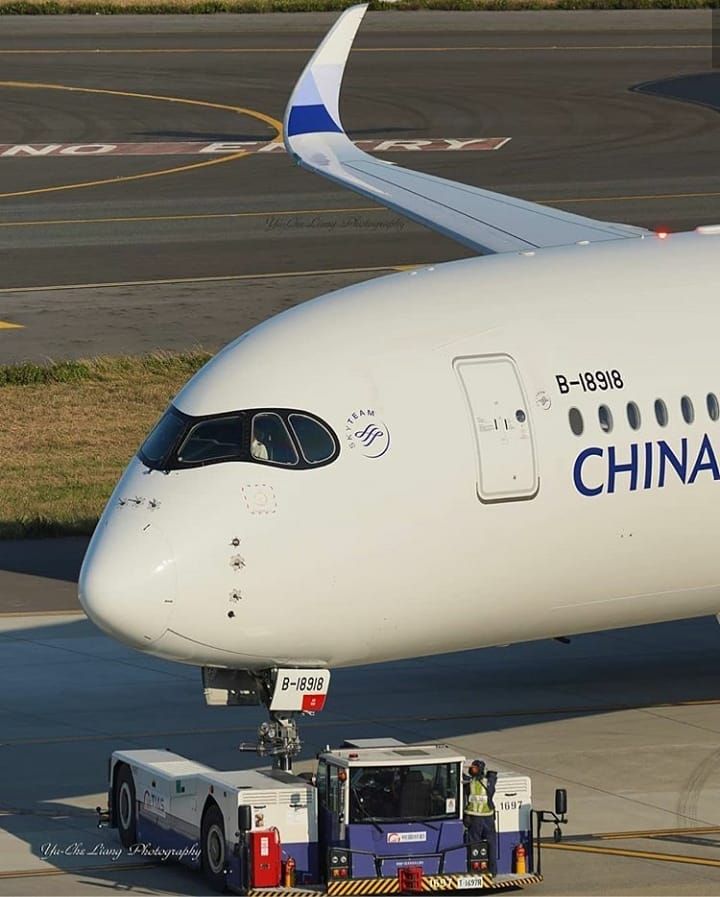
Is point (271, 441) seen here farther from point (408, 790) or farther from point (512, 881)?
point (512, 881)

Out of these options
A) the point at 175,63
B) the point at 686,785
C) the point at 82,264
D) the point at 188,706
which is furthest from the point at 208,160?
the point at 686,785

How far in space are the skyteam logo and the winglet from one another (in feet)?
66.5

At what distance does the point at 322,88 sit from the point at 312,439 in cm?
2137

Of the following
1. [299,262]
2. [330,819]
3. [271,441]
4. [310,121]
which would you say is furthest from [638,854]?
[299,262]

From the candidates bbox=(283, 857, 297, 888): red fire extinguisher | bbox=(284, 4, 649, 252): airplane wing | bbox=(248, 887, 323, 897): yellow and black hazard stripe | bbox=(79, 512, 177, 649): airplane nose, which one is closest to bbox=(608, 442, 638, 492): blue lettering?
bbox=(79, 512, 177, 649): airplane nose

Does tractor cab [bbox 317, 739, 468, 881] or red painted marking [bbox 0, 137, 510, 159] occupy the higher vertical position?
red painted marking [bbox 0, 137, 510, 159]

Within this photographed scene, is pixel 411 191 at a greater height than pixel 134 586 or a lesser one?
greater

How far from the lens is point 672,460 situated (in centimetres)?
2625

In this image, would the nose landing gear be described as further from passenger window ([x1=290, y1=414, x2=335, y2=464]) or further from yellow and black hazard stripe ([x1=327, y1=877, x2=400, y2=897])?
passenger window ([x1=290, y1=414, x2=335, y2=464])

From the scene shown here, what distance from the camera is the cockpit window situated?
24.2 metres

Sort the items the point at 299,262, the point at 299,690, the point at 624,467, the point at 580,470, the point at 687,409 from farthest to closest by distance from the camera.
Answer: the point at 299,262 → the point at 687,409 → the point at 624,467 → the point at 580,470 → the point at 299,690

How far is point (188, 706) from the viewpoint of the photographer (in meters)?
32.3

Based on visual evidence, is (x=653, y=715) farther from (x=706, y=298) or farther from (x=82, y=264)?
(x=82, y=264)

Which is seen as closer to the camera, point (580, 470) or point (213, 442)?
point (213, 442)
